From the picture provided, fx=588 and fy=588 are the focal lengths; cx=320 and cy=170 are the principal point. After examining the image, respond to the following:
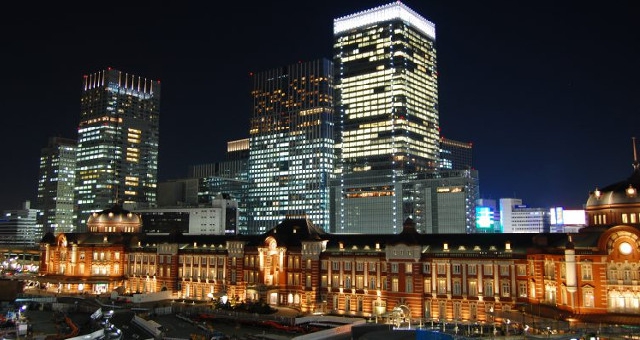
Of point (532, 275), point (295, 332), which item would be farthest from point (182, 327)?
point (532, 275)

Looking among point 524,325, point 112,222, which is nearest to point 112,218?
point 112,222

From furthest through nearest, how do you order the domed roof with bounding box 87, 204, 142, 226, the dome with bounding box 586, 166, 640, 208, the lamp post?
the domed roof with bounding box 87, 204, 142, 226 < the dome with bounding box 586, 166, 640, 208 < the lamp post

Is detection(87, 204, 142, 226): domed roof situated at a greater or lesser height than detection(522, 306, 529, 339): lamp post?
greater

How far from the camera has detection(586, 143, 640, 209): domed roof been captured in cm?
7506

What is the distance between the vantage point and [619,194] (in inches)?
3002

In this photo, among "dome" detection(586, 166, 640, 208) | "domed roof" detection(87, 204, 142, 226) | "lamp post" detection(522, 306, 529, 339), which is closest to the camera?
"lamp post" detection(522, 306, 529, 339)

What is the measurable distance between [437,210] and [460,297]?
366ft

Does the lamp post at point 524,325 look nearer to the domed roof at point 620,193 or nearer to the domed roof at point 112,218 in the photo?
the domed roof at point 620,193

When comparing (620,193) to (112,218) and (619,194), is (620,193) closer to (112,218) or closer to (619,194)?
(619,194)

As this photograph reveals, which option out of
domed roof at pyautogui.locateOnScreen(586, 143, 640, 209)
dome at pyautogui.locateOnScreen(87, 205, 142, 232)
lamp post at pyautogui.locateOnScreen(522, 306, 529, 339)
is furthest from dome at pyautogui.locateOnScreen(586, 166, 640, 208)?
dome at pyautogui.locateOnScreen(87, 205, 142, 232)

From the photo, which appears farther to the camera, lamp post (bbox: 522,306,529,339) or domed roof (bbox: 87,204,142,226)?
domed roof (bbox: 87,204,142,226)

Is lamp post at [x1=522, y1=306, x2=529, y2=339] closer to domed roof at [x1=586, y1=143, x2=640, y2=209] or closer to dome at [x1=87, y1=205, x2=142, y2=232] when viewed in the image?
domed roof at [x1=586, y1=143, x2=640, y2=209]

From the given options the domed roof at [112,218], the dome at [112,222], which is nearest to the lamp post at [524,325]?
the dome at [112,222]

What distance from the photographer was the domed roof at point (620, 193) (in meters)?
75.1
